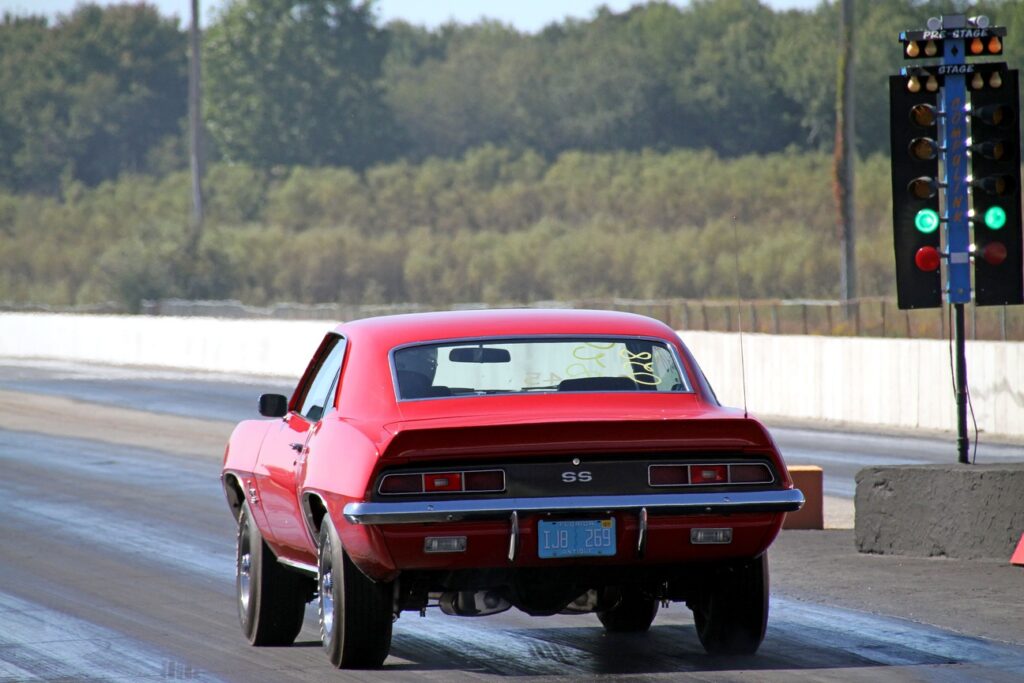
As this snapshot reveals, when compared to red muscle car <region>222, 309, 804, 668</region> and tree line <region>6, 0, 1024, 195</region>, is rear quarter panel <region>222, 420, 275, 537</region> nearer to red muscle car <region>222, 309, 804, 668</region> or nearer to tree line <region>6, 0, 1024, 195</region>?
red muscle car <region>222, 309, 804, 668</region>

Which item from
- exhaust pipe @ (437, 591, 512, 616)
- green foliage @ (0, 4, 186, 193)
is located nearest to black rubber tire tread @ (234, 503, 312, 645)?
exhaust pipe @ (437, 591, 512, 616)

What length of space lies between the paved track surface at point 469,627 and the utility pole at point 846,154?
85.6ft

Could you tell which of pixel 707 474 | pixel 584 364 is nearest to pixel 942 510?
pixel 584 364

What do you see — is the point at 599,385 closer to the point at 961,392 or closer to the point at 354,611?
the point at 354,611

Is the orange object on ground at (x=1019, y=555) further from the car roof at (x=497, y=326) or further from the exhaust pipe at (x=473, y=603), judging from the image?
the exhaust pipe at (x=473, y=603)

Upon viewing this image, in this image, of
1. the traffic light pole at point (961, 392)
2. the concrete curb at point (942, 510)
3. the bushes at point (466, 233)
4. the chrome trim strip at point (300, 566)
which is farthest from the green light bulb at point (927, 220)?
the bushes at point (466, 233)

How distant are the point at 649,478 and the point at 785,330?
3882 cm

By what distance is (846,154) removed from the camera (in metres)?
40.6

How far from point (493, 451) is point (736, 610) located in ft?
5.21

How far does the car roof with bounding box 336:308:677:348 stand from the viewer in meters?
8.81

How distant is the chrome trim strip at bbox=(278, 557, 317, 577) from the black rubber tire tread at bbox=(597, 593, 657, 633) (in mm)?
1641

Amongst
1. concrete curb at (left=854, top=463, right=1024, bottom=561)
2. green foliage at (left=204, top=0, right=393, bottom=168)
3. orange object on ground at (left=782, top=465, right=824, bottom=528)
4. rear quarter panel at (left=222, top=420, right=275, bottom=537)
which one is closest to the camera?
rear quarter panel at (left=222, top=420, right=275, bottom=537)

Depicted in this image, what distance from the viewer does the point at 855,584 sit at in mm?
11430

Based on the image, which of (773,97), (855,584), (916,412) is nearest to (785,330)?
(916,412)
